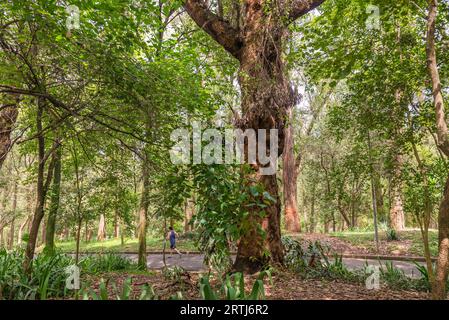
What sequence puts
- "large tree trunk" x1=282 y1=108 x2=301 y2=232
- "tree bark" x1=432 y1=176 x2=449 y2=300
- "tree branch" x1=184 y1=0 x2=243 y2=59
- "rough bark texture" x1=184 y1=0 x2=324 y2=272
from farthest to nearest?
"large tree trunk" x1=282 y1=108 x2=301 y2=232 < "tree branch" x1=184 y1=0 x2=243 y2=59 < "rough bark texture" x1=184 y1=0 x2=324 y2=272 < "tree bark" x1=432 y1=176 x2=449 y2=300

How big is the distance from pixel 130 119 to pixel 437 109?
14.5 ft

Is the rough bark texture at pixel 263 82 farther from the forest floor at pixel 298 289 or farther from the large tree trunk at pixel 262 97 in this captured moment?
the forest floor at pixel 298 289

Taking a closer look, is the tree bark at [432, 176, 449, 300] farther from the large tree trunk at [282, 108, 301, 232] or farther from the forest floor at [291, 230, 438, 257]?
the large tree trunk at [282, 108, 301, 232]

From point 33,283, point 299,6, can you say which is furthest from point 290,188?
point 33,283

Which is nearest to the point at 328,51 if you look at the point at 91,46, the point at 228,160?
the point at 228,160

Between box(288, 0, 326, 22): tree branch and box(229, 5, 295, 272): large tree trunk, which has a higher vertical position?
box(288, 0, 326, 22): tree branch

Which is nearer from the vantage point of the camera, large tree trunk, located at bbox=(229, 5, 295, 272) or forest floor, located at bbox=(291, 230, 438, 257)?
large tree trunk, located at bbox=(229, 5, 295, 272)

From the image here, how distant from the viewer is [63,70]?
4.36 metres

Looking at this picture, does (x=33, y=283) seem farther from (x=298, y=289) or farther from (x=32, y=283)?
(x=298, y=289)

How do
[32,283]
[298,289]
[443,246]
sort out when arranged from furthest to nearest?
1. [298,289]
2. [32,283]
3. [443,246]

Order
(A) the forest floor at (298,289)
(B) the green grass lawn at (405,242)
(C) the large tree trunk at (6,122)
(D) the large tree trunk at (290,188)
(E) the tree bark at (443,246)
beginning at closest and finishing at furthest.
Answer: (E) the tree bark at (443,246)
(A) the forest floor at (298,289)
(C) the large tree trunk at (6,122)
(B) the green grass lawn at (405,242)
(D) the large tree trunk at (290,188)

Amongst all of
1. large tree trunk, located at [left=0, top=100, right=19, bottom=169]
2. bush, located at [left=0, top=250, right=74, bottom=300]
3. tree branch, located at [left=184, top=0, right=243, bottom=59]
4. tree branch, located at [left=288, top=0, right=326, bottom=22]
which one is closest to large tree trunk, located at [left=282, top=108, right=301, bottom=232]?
tree branch, located at [left=288, top=0, right=326, bottom=22]

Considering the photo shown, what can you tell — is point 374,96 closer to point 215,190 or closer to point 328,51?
point 328,51

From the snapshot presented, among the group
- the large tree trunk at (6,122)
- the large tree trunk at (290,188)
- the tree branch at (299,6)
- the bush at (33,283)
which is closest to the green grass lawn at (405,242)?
the large tree trunk at (290,188)
